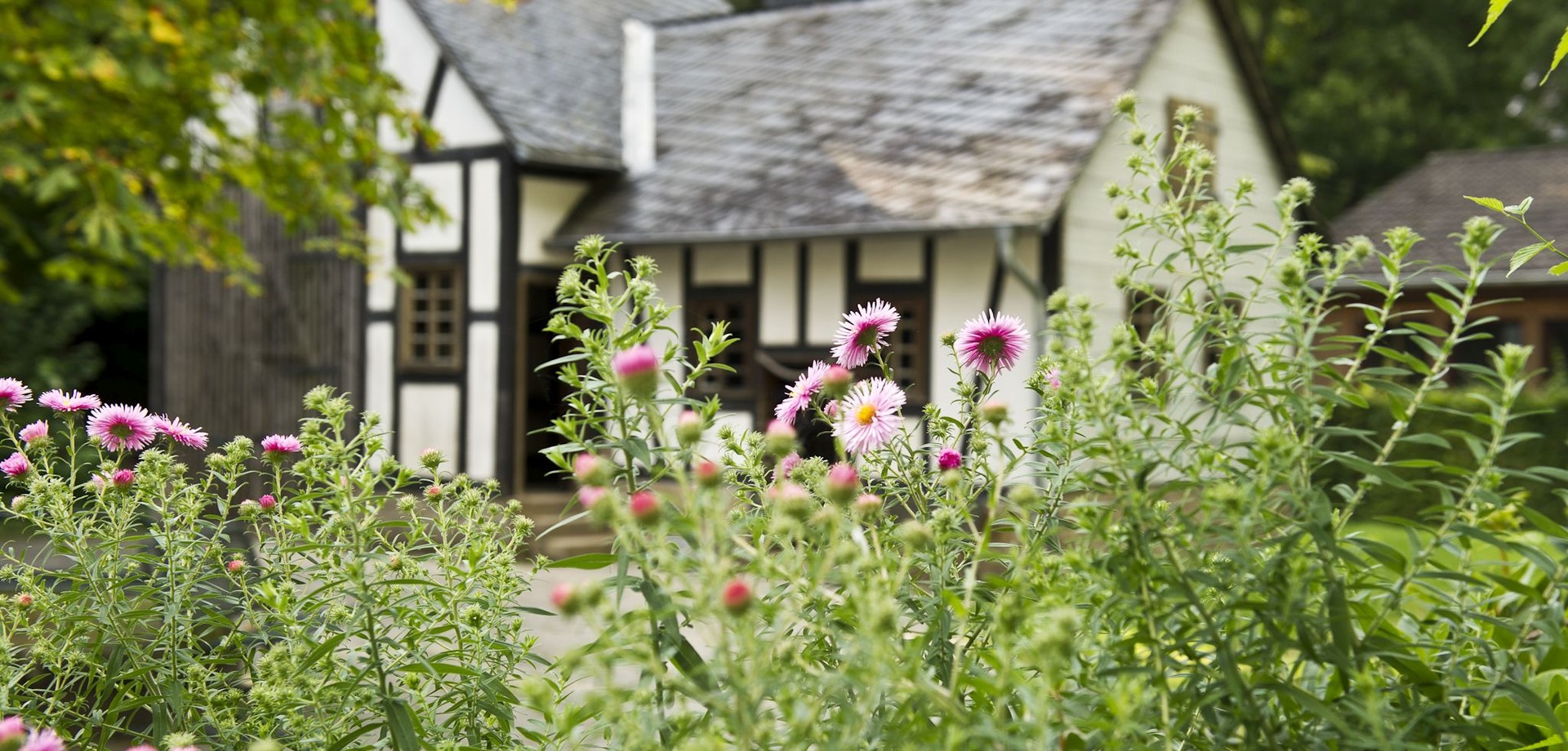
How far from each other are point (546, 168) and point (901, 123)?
2764 mm

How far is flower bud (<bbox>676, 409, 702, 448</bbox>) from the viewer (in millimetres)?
1229

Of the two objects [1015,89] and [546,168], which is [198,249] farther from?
[1015,89]

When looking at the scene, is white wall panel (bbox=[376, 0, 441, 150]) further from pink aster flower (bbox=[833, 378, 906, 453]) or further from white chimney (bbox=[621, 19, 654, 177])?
pink aster flower (bbox=[833, 378, 906, 453])

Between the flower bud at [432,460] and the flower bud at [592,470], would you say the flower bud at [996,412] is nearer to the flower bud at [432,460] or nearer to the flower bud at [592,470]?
the flower bud at [592,470]

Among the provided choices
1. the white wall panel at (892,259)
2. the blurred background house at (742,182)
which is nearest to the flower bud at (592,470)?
the blurred background house at (742,182)

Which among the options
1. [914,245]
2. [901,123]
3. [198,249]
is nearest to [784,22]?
[901,123]

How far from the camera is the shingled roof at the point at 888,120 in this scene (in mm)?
9352

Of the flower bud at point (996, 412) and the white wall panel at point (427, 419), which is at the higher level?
the flower bud at point (996, 412)

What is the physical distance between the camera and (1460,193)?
61.2 feet

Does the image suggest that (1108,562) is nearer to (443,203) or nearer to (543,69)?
(443,203)

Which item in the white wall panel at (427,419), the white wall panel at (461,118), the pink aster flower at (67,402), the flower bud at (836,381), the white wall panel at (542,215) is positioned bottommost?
the white wall panel at (427,419)

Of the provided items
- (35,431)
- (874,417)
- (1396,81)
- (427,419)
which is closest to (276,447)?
(35,431)

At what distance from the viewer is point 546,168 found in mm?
10961

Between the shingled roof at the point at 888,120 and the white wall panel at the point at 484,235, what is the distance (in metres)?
0.64
